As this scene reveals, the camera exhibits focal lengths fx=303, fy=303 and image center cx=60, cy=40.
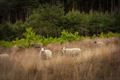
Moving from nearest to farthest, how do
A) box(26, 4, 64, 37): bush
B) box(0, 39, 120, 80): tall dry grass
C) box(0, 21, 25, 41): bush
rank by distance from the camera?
box(0, 39, 120, 80): tall dry grass, box(26, 4, 64, 37): bush, box(0, 21, 25, 41): bush

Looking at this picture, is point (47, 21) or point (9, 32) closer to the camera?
point (47, 21)

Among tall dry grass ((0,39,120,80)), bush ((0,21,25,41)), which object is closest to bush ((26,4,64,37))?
bush ((0,21,25,41))

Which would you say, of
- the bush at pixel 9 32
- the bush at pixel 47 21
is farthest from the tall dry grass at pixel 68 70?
the bush at pixel 9 32

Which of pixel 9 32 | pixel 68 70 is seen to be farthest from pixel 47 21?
pixel 68 70

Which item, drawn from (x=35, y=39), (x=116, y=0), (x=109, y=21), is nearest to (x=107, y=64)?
(x=35, y=39)

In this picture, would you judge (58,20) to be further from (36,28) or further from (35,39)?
(35,39)

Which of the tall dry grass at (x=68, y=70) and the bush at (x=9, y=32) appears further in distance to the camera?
the bush at (x=9, y=32)

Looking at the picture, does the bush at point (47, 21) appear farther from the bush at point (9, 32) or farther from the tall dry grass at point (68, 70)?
the tall dry grass at point (68, 70)

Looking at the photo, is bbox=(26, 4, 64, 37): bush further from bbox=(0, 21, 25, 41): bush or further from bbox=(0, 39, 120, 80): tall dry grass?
bbox=(0, 39, 120, 80): tall dry grass

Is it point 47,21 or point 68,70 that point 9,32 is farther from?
point 68,70

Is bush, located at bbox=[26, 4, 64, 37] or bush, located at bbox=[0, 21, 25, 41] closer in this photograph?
bush, located at bbox=[26, 4, 64, 37]

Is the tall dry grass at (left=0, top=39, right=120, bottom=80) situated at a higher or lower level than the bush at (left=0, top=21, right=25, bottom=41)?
higher

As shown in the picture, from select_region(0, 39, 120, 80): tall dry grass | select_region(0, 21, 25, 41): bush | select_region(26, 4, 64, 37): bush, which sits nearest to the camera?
select_region(0, 39, 120, 80): tall dry grass

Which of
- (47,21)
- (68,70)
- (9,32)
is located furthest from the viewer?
(9,32)
